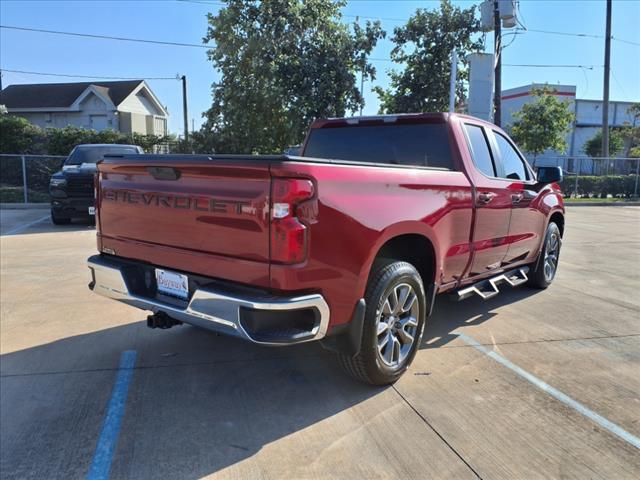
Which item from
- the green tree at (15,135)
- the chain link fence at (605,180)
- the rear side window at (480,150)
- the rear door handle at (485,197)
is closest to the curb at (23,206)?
the green tree at (15,135)

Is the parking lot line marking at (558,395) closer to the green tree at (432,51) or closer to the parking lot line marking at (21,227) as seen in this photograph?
the parking lot line marking at (21,227)

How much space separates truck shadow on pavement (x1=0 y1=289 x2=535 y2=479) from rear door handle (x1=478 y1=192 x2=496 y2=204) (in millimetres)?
1300

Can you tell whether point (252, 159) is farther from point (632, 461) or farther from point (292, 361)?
point (632, 461)

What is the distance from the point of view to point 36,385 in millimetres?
3678

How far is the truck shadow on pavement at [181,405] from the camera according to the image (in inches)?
110

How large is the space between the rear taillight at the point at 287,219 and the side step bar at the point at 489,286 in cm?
218

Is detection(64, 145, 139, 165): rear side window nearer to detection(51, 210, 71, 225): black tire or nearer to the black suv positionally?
the black suv

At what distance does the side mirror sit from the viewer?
5801mm

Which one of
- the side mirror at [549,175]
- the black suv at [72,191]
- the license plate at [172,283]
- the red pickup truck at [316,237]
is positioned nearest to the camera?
the red pickup truck at [316,237]

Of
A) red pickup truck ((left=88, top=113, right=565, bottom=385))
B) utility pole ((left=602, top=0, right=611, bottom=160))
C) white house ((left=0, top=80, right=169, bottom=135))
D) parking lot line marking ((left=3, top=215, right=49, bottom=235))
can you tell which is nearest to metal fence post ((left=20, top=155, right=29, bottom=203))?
parking lot line marking ((left=3, top=215, right=49, bottom=235))

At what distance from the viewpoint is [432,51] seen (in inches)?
754

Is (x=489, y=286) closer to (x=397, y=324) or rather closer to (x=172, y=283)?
(x=397, y=324)

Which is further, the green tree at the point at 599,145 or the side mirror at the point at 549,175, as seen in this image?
the green tree at the point at 599,145

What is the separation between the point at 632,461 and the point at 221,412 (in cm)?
243
